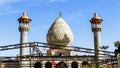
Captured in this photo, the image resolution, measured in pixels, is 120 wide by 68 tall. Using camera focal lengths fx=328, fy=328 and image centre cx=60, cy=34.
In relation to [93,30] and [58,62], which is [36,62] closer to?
[58,62]

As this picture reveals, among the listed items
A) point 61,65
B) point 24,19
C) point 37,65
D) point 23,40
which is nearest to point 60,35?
point 61,65

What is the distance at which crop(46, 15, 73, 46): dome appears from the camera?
4416 cm

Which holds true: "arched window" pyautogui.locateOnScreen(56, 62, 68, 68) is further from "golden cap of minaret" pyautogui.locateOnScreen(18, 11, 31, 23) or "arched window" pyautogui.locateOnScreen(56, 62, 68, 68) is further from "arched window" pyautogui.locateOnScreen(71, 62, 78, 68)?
"golden cap of minaret" pyautogui.locateOnScreen(18, 11, 31, 23)

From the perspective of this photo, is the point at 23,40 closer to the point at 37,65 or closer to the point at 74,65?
the point at 37,65

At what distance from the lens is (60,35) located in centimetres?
4419

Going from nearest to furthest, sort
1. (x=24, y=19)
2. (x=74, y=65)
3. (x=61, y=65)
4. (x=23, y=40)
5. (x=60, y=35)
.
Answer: (x=23, y=40) < (x=61, y=65) < (x=24, y=19) < (x=60, y=35) < (x=74, y=65)

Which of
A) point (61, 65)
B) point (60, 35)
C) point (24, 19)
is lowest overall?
point (61, 65)

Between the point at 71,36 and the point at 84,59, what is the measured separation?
4098mm

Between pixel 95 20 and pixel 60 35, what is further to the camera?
pixel 60 35

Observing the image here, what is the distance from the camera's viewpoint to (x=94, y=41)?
1687 inches

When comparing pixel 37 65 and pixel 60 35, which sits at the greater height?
pixel 60 35

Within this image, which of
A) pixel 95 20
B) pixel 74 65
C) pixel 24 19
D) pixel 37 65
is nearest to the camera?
pixel 24 19

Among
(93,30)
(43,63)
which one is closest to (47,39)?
(43,63)

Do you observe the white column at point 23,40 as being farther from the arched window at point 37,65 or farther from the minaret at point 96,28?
the minaret at point 96,28
